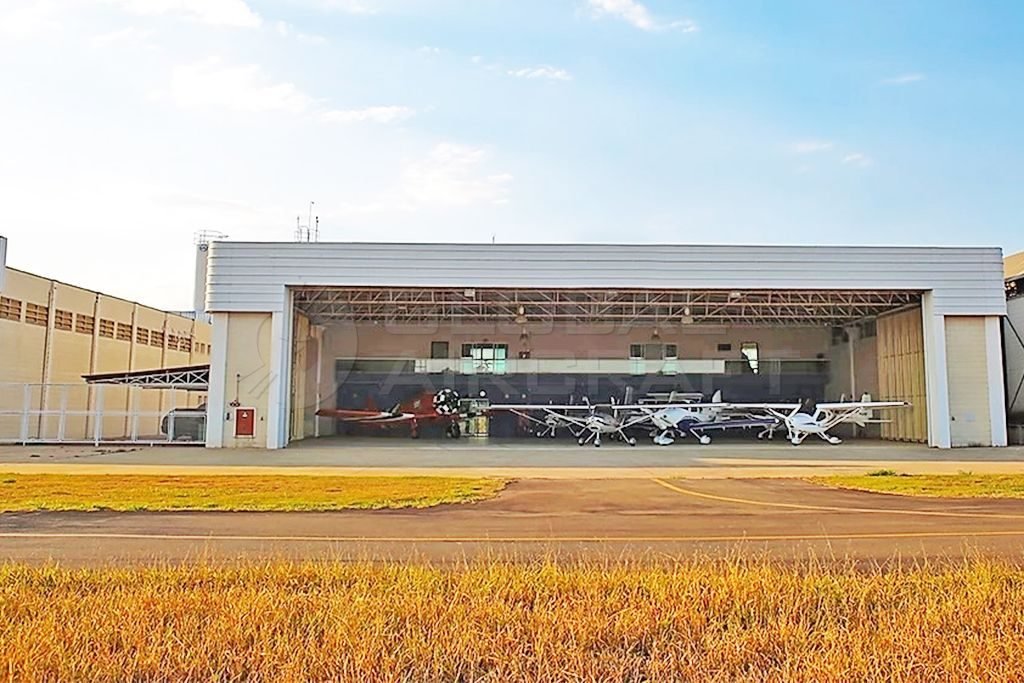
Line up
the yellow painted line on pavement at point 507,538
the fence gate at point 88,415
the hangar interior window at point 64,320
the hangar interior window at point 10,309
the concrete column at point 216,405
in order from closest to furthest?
the yellow painted line on pavement at point 507,538 → the concrete column at point 216,405 → the fence gate at point 88,415 → the hangar interior window at point 10,309 → the hangar interior window at point 64,320

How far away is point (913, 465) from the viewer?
75.9 ft

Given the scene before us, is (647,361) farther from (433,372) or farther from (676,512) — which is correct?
(676,512)

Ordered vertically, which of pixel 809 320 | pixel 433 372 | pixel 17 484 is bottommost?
pixel 17 484

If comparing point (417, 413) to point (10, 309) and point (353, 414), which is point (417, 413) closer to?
point (353, 414)

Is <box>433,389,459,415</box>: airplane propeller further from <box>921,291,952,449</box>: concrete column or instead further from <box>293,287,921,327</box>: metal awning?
<box>921,291,952,449</box>: concrete column

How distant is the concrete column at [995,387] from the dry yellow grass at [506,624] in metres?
26.8

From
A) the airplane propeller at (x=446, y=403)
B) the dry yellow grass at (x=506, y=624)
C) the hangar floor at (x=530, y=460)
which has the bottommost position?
the hangar floor at (x=530, y=460)

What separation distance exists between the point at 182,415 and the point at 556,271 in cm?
1857

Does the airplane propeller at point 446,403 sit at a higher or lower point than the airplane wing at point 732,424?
higher

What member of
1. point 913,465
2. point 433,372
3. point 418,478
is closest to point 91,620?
point 418,478

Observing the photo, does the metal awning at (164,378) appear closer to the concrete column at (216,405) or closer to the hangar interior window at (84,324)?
the concrete column at (216,405)

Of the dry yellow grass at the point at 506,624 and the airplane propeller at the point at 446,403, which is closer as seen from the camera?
the dry yellow grass at the point at 506,624

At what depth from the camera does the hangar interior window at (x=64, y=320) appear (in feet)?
118

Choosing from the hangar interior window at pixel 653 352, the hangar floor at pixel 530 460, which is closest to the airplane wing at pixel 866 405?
the hangar floor at pixel 530 460
